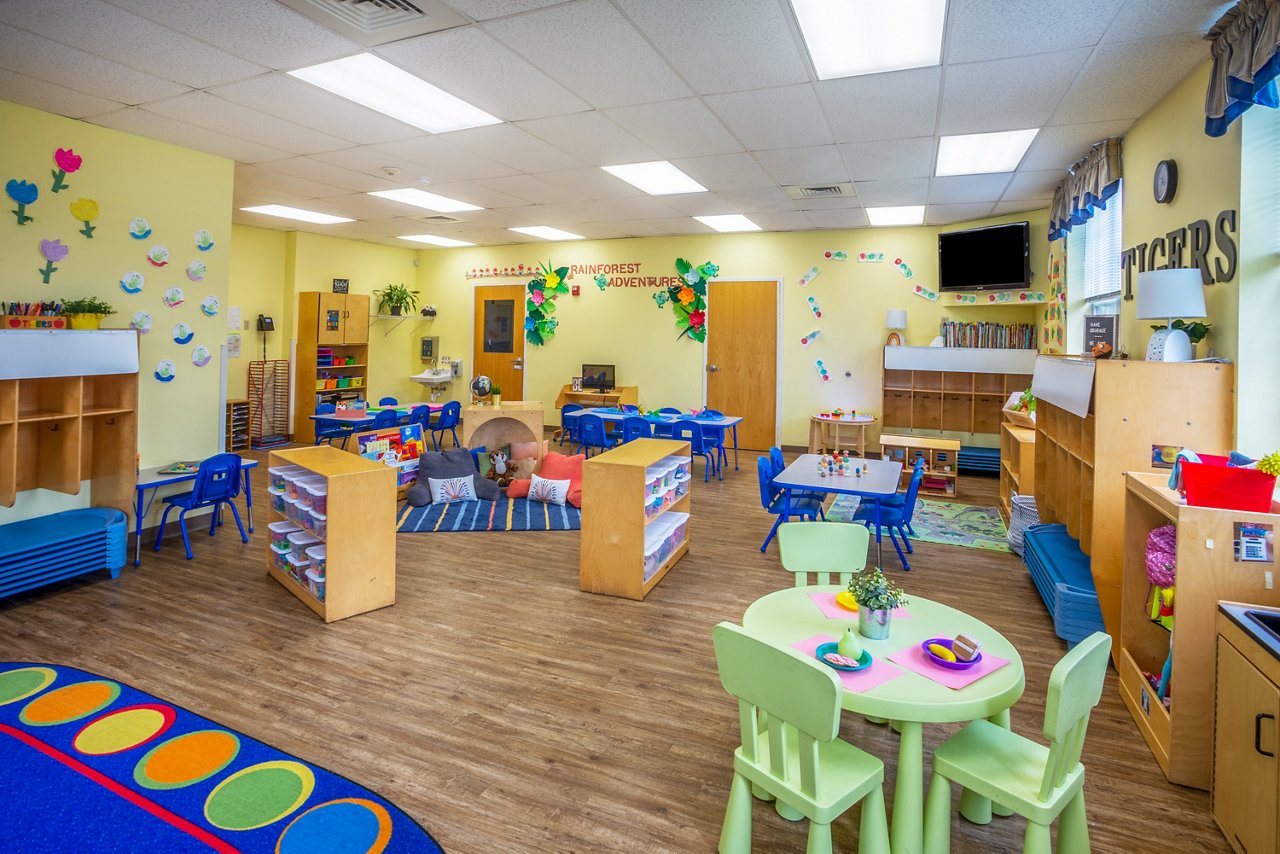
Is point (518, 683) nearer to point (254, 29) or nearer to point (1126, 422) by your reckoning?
point (1126, 422)

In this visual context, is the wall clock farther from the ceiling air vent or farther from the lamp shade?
the ceiling air vent

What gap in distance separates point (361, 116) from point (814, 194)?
4.74 m

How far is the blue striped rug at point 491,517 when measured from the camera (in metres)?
6.14

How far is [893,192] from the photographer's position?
23.8 ft

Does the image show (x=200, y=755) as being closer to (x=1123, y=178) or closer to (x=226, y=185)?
(x=226, y=185)

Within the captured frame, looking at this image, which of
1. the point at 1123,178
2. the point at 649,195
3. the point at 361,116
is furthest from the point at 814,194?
the point at 361,116

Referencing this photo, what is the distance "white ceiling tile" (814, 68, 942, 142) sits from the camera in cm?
419

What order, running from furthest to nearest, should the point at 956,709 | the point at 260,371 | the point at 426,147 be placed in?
the point at 260,371 < the point at 426,147 < the point at 956,709

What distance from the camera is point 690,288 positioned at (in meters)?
10.5

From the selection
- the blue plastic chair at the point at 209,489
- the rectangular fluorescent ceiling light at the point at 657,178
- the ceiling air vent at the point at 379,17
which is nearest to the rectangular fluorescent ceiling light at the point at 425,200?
the rectangular fluorescent ceiling light at the point at 657,178

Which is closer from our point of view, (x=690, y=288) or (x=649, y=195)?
(x=649, y=195)

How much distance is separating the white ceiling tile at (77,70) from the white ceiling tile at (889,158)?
5072 millimetres

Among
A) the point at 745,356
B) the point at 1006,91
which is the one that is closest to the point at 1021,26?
the point at 1006,91

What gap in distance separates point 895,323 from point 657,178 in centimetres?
415
